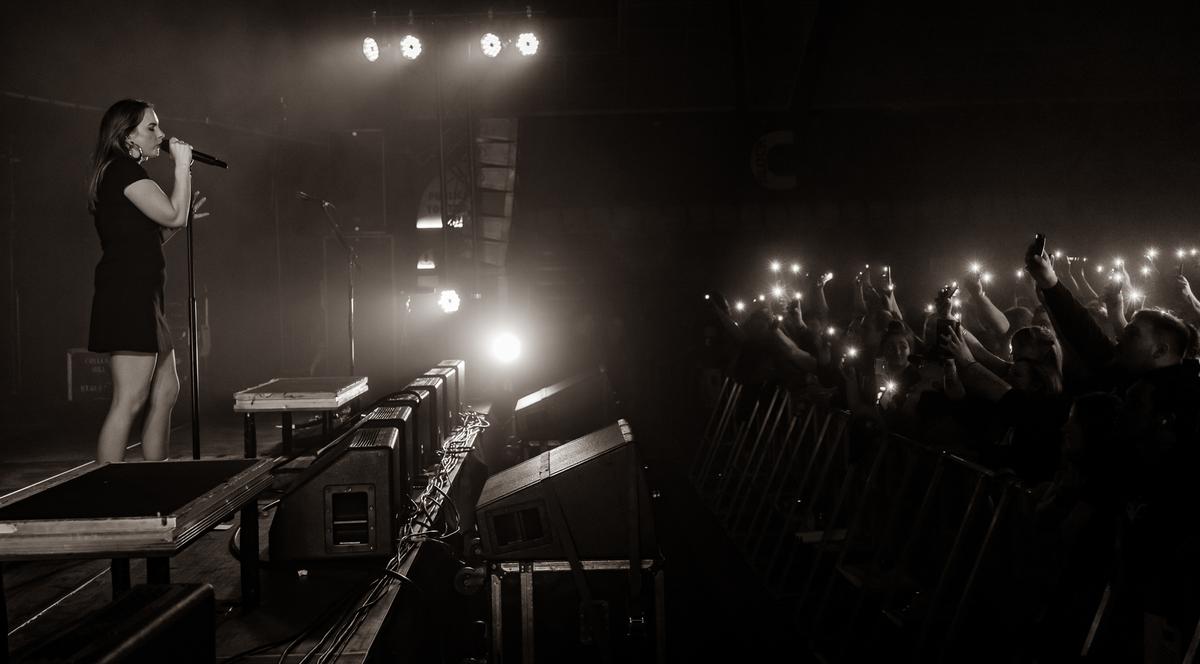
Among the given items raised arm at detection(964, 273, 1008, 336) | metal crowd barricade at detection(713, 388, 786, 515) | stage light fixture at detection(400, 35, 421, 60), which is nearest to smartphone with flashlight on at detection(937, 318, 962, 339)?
raised arm at detection(964, 273, 1008, 336)

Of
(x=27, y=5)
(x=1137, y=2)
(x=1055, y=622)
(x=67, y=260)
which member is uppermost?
(x=1137, y=2)

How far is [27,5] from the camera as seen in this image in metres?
7.14

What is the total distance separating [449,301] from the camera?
9.59 meters

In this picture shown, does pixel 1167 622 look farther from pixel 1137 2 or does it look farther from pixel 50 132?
pixel 1137 2

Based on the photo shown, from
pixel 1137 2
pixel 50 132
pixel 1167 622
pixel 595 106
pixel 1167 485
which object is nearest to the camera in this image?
pixel 1167 622

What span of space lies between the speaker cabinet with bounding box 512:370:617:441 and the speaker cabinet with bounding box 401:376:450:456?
2.22 ft

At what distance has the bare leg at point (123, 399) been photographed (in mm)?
2695

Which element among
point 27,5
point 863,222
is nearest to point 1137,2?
point 863,222

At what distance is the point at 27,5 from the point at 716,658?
26.7 feet

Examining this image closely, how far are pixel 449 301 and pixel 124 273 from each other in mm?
6810

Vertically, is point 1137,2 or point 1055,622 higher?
point 1137,2

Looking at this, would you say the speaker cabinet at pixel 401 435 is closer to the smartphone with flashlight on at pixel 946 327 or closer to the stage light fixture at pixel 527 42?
the smartphone with flashlight on at pixel 946 327

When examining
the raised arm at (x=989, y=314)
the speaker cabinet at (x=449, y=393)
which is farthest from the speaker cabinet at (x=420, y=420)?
the raised arm at (x=989, y=314)

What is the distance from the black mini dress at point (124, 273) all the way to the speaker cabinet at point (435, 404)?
5.77 ft
